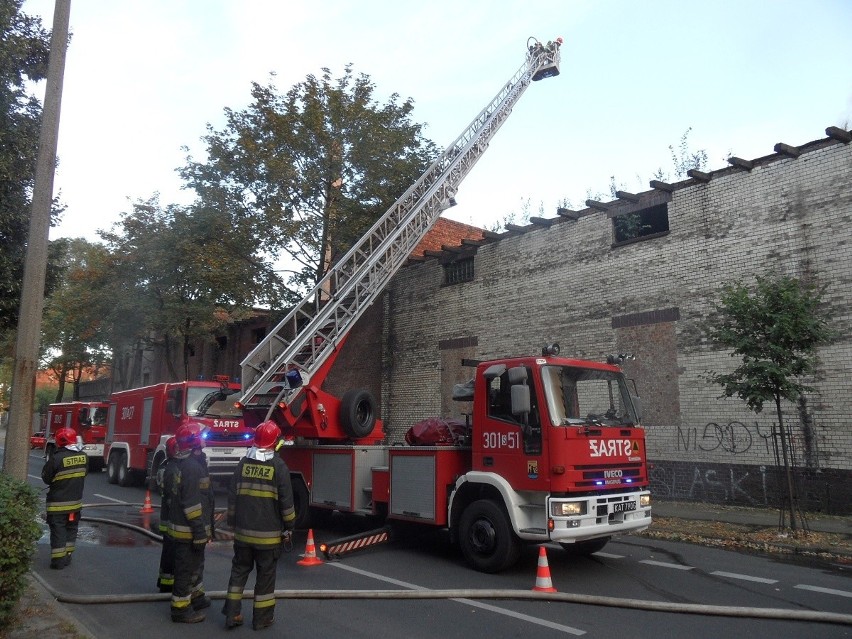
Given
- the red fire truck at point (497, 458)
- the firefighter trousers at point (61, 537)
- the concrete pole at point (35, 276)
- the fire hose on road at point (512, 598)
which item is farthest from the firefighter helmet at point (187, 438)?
the red fire truck at point (497, 458)

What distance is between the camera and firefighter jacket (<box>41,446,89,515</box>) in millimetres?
7844

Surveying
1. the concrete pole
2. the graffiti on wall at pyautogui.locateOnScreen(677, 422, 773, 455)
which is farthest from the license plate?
the graffiti on wall at pyautogui.locateOnScreen(677, 422, 773, 455)

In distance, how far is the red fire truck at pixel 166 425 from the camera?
14289mm

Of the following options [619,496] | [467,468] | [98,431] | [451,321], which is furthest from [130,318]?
[619,496]

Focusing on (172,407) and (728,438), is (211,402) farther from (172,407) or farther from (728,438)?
(728,438)

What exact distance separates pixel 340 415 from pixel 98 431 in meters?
17.0

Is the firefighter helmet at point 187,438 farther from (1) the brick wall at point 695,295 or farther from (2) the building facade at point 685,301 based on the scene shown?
(1) the brick wall at point 695,295

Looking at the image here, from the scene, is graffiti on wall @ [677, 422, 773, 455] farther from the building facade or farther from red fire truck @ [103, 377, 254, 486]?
red fire truck @ [103, 377, 254, 486]

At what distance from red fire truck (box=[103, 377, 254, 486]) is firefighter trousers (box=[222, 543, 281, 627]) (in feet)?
23.8

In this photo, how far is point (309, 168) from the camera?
18.6m

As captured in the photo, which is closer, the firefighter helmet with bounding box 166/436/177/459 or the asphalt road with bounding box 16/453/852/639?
the asphalt road with bounding box 16/453/852/639

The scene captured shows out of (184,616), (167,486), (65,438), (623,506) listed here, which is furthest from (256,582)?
(623,506)

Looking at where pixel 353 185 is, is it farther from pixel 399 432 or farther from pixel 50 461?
pixel 50 461

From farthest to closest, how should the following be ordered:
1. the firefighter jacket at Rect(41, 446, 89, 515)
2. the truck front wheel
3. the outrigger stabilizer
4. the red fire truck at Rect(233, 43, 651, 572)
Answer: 1. the outrigger stabilizer
2. the firefighter jacket at Rect(41, 446, 89, 515)
3. the truck front wheel
4. the red fire truck at Rect(233, 43, 651, 572)
